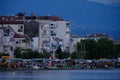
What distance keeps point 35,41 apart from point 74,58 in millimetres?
8422

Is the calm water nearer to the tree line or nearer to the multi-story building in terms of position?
the tree line

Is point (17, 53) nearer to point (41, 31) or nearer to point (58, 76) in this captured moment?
point (41, 31)

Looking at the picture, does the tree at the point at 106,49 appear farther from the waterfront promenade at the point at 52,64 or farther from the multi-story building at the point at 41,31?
the waterfront promenade at the point at 52,64

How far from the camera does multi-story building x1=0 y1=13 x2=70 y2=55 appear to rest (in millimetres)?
120750

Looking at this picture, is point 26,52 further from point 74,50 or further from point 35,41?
point 74,50

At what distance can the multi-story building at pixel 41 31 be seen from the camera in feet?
396

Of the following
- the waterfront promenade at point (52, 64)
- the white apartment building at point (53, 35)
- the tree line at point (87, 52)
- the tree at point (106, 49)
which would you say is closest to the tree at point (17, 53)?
the tree line at point (87, 52)

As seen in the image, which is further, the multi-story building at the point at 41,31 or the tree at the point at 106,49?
the tree at the point at 106,49

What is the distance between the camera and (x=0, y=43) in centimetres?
10975

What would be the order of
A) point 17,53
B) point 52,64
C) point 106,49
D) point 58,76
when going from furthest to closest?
point 106,49
point 52,64
point 17,53
point 58,76

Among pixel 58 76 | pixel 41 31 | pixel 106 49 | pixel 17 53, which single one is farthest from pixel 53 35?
pixel 58 76

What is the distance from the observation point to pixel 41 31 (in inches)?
4941

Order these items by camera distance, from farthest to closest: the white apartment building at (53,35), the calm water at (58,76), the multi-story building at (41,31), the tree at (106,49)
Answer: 1. the tree at (106,49)
2. the white apartment building at (53,35)
3. the multi-story building at (41,31)
4. the calm water at (58,76)

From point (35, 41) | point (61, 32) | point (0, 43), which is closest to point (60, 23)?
point (61, 32)
